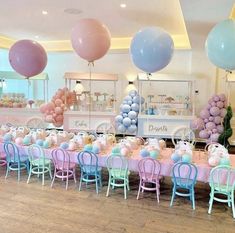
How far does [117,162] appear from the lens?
14.2 ft

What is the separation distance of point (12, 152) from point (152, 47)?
3.30 meters

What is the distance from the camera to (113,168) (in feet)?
14.3

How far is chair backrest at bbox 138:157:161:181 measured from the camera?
4086 mm

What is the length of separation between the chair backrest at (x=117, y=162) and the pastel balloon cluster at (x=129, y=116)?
330 centimetres

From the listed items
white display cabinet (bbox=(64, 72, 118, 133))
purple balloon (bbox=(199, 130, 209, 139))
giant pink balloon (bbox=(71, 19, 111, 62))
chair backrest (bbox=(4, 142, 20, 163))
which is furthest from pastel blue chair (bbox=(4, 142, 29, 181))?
purple balloon (bbox=(199, 130, 209, 139))

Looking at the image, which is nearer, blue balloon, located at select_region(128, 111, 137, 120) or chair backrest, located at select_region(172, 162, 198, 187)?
chair backrest, located at select_region(172, 162, 198, 187)

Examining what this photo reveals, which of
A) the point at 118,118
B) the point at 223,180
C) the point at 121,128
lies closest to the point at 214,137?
the point at 121,128

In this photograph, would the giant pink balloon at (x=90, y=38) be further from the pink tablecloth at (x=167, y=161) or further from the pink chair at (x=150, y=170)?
the pink chair at (x=150, y=170)

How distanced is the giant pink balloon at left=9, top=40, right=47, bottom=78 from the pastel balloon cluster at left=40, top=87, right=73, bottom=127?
3.03m

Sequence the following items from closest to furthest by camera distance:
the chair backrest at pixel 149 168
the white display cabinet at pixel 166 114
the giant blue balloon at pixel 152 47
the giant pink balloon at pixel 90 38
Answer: the giant blue balloon at pixel 152 47
the chair backrest at pixel 149 168
the giant pink balloon at pixel 90 38
the white display cabinet at pixel 166 114

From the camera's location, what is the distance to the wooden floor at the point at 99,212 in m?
3.39

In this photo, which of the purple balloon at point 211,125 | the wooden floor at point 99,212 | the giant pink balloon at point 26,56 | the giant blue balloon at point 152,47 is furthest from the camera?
the purple balloon at point 211,125

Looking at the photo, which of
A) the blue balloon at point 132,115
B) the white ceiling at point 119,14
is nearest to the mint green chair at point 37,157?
the white ceiling at point 119,14

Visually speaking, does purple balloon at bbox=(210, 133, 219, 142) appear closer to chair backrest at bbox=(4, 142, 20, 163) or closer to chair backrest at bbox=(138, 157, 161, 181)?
chair backrest at bbox=(138, 157, 161, 181)
